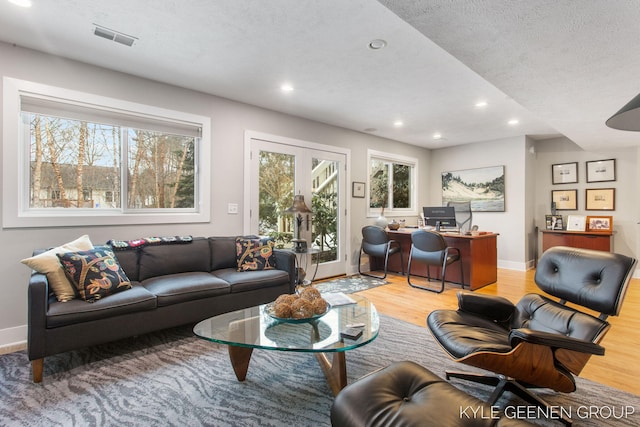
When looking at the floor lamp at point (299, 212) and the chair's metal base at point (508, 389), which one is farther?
the floor lamp at point (299, 212)

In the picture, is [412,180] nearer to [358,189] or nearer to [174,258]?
[358,189]

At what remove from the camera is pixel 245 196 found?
400 centimetres

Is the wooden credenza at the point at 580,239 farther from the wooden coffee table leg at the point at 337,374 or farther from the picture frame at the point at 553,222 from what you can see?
the wooden coffee table leg at the point at 337,374

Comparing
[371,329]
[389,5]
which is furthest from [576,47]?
[371,329]

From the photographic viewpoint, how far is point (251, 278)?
301 cm

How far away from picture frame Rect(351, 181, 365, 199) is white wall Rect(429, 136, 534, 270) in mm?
2506

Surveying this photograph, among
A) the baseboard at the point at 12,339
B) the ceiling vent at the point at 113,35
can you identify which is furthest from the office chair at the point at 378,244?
the baseboard at the point at 12,339

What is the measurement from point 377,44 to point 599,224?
204 inches

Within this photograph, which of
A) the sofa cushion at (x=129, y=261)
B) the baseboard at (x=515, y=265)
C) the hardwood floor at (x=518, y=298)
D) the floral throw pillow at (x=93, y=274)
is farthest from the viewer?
the baseboard at (x=515, y=265)

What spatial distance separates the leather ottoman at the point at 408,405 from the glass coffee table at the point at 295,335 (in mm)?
389

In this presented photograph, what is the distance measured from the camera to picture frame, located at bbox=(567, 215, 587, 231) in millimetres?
5309

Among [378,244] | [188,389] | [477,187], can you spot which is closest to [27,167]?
[188,389]

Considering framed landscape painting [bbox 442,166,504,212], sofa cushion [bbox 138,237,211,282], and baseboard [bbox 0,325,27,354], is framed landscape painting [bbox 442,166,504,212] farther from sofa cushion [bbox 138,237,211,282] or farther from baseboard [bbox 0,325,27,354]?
baseboard [bbox 0,325,27,354]

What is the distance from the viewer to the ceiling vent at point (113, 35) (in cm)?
238
